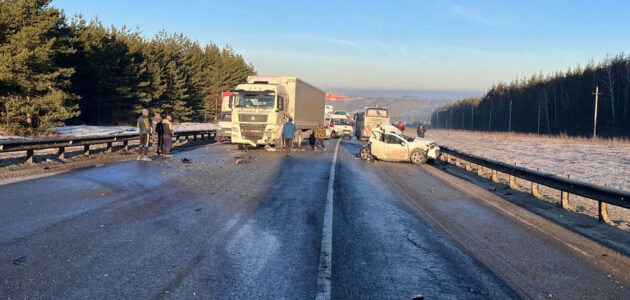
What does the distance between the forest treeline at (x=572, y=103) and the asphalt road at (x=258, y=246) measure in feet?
175

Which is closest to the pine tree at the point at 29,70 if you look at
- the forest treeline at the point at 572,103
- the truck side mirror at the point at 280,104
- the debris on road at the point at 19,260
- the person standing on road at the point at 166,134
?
the person standing on road at the point at 166,134

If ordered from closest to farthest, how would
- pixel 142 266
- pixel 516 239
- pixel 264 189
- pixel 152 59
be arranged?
pixel 142 266
pixel 516 239
pixel 264 189
pixel 152 59

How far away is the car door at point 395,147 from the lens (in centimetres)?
2025

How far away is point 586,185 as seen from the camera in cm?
933

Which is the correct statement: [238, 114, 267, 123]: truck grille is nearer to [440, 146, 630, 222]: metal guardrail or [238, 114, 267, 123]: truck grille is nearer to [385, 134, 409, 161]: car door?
[385, 134, 409, 161]: car door

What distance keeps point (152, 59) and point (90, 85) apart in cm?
1178

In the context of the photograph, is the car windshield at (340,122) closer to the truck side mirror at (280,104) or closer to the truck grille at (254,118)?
the truck side mirror at (280,104)

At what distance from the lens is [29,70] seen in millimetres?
27547

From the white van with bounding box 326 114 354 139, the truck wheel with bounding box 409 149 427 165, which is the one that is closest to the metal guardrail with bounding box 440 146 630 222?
the truck wheel with bounding box 409 149 427 165

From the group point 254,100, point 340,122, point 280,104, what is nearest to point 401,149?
point 280,104

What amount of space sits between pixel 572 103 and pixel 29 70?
74.7m

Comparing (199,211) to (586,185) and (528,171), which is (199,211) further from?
(528,171)

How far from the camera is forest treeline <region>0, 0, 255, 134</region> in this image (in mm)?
27453

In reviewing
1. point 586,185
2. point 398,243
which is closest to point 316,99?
point 586,185
